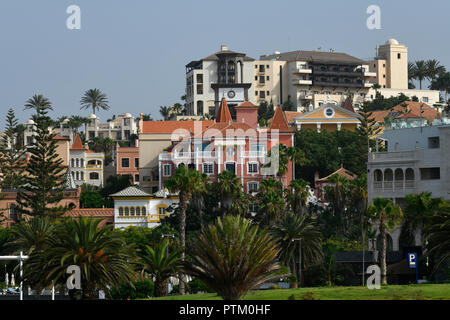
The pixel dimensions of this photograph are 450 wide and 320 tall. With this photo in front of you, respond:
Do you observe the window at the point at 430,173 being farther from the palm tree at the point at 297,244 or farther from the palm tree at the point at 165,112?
the palm tree at the point at 165,112

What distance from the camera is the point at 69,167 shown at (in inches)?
5704

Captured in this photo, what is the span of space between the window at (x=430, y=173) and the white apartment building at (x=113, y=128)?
11272cm

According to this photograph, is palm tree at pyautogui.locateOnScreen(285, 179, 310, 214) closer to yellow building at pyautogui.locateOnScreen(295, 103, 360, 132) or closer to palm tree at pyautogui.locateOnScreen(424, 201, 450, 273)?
palm tree at pyautogui.locateOnScreen(424, 201, 450, 273)

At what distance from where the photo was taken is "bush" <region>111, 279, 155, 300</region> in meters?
65.4

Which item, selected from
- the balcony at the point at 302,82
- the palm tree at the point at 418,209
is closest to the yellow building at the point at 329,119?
the balcony at the point at 302,82

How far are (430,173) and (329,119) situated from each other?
65460 mm

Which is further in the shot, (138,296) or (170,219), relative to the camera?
(170,219)

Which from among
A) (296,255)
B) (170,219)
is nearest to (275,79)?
(170,219)

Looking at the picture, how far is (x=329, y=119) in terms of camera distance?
145875 mm

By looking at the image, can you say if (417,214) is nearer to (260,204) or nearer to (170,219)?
(260,204)

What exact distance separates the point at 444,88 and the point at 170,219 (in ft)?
348

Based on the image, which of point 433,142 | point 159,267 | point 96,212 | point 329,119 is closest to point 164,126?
point 329,119

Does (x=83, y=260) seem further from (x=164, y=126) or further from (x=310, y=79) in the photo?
(x=310, y=79)
